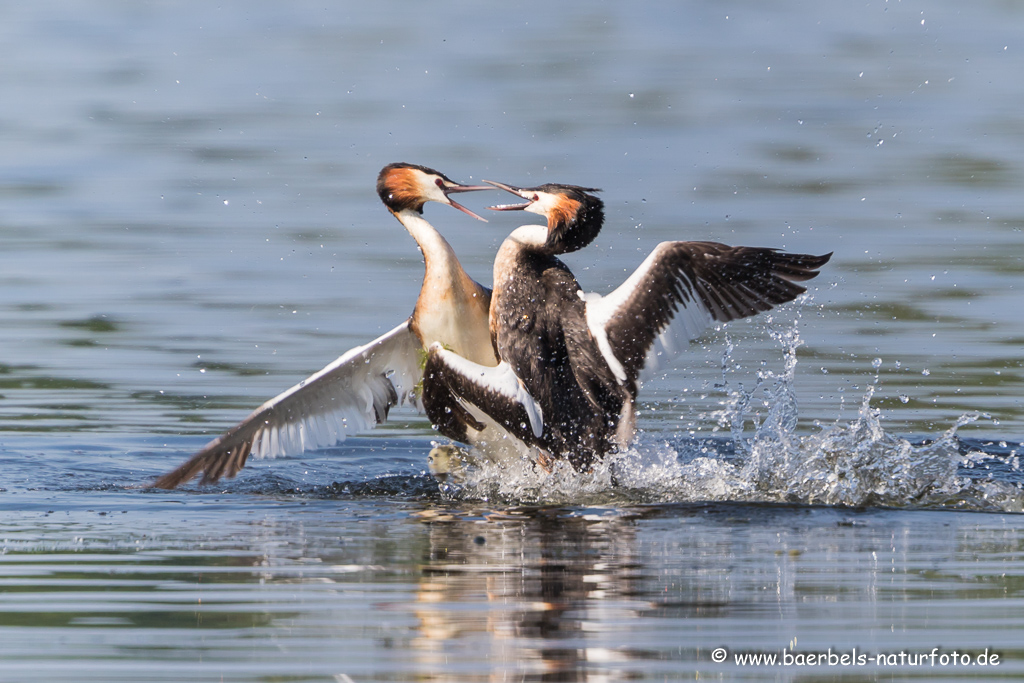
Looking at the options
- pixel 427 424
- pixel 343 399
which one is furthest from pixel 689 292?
pixel 427 424

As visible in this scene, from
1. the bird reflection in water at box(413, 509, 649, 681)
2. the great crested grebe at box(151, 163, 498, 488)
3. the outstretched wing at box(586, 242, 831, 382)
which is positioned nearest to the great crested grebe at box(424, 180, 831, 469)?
the outstretched wing at box(586, 242, 831, 382)

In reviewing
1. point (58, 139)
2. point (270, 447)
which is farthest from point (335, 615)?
point (58, 139)

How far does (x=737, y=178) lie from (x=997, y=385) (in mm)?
6172

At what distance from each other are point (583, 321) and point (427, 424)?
1.93m

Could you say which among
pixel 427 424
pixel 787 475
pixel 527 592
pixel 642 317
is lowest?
pixel 527 592

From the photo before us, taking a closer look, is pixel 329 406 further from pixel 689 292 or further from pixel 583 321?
pixel 689 292

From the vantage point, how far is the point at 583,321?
761 centimetres

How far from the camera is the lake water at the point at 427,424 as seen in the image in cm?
495

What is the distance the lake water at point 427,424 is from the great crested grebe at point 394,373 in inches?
8.5

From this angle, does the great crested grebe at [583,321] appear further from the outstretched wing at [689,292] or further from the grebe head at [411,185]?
the grebe head at [411,185]

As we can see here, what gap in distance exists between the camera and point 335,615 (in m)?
5.13

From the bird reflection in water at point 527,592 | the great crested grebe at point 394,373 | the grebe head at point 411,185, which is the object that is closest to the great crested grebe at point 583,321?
the great crested grebe at point 394,373

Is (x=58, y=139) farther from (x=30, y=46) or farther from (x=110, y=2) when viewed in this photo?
(x=110, y=2)

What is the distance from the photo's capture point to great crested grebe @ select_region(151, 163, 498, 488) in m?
7.70
